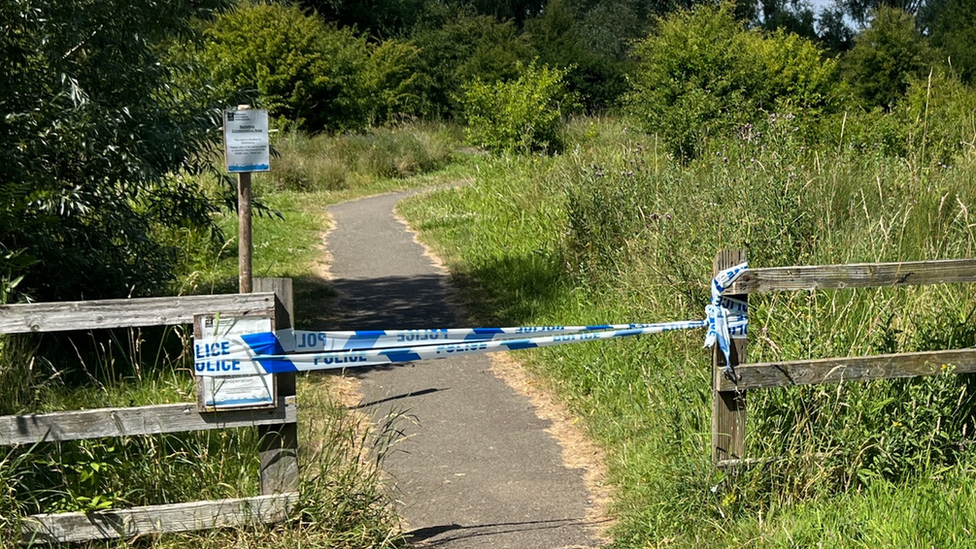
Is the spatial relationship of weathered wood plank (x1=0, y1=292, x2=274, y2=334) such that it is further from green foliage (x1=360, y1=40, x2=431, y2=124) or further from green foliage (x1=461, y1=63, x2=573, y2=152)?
green foliage (x1=360, y1=40, x2=431, y2=124)

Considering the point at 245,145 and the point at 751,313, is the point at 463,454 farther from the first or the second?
the point at 245,145

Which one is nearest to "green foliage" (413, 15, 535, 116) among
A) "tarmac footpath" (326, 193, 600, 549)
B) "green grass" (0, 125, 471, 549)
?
"tarmac footpath" (326, 193, 600, 549)

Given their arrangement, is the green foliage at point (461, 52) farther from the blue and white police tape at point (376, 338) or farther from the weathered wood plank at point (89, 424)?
the weathered wood plank at point (89, 424)

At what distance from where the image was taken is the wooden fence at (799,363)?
16.5ft

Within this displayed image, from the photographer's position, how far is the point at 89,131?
762cm

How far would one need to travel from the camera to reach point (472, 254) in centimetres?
1355

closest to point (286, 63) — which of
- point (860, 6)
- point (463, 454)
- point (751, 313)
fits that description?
point (751, 313)

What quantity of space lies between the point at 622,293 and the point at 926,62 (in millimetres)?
29642

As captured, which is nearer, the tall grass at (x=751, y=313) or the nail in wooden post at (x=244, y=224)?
the tall grass at (x=751, y=313)

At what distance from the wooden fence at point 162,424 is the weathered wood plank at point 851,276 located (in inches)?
89.0

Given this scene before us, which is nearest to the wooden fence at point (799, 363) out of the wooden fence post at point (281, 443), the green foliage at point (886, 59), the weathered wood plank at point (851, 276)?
the weathered wood plank at point (851, 276)

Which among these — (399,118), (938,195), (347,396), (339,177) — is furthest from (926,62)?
(347,396)

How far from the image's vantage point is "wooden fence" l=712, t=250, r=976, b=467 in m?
5.04

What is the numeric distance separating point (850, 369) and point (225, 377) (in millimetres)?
3105
